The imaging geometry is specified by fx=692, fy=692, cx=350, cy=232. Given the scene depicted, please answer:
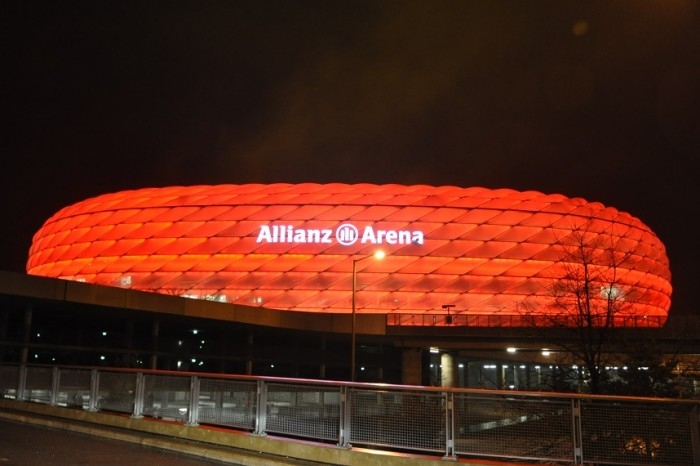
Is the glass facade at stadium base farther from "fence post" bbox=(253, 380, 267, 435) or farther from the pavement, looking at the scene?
"fence post" bbox=(253, 380, 267, 435)

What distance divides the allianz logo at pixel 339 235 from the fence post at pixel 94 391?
44.7 m

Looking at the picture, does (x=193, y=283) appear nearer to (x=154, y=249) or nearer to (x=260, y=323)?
(x=154, y=249)

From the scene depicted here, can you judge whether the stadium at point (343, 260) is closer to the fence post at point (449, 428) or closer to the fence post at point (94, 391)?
the fence post at point (94, 391)

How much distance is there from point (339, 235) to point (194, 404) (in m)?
47.9

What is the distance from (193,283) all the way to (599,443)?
5442 cm

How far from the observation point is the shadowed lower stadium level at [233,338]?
3488cm

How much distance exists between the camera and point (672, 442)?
9.28m

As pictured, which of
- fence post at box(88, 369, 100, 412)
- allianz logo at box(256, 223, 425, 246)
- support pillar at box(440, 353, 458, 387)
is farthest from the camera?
allianz logo at box(256, 223, 425, 246)

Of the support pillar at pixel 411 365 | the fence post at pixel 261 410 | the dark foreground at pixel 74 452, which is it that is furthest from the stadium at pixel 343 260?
the fence post at pixel 261 410

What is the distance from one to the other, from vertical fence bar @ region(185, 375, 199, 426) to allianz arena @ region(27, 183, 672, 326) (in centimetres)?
4612

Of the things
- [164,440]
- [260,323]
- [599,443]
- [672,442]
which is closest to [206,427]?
[164,440]

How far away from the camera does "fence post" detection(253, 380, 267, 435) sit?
12.2m

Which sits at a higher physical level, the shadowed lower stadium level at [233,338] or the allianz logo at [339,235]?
the allianz logo at [339,235]

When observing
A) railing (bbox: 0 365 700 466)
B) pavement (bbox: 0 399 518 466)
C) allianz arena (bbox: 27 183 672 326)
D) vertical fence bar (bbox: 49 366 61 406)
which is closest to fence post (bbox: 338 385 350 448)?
railing (bbox: 0 365 700 466)
